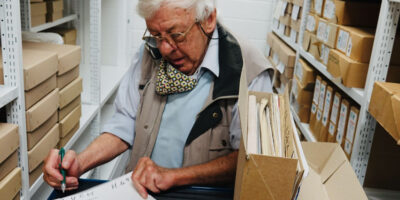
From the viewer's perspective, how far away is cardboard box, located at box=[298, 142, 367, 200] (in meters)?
0.78

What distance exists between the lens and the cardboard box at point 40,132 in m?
1.24

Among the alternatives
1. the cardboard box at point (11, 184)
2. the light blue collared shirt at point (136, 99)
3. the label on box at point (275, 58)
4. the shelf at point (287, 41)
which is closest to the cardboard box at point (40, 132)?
the cardboard box at point (11, 184)

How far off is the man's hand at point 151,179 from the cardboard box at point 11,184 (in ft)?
1.31

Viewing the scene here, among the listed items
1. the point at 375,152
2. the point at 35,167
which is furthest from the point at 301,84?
the point at 35,167

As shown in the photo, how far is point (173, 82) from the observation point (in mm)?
1250

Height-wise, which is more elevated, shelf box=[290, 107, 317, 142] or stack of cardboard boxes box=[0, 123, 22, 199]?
stack of cardboard boxes box=[0, 123, 22, 199]

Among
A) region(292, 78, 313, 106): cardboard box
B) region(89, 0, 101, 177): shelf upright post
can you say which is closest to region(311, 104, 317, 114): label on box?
region(292, 78, 313, 106): cardboard box

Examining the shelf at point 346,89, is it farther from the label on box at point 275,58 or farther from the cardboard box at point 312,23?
the label on box at point 275,58

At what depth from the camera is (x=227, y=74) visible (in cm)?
122

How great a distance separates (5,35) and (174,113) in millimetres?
569

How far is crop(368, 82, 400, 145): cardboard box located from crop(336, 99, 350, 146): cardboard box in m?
0.36

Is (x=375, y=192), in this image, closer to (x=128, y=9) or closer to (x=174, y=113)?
(x=174, y=113)

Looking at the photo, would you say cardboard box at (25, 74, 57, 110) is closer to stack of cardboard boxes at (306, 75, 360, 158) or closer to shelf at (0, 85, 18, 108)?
shelf at (0, 85, 18, 108)

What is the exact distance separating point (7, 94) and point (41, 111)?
24 cm
